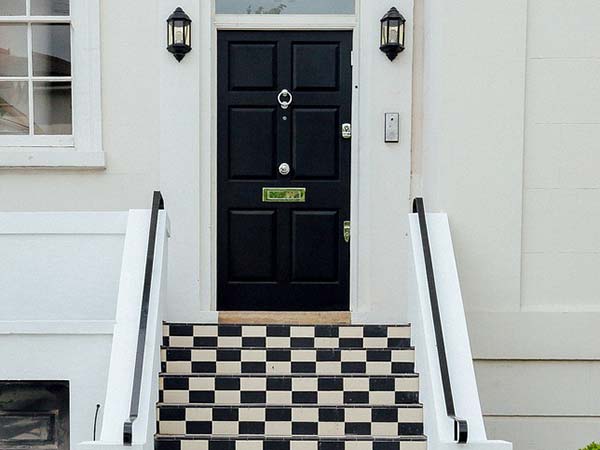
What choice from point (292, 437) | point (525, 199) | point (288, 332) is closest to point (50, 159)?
point (288, 332)

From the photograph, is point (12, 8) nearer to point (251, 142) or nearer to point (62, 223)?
point (62, 223)

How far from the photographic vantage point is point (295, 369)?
15.0 ft

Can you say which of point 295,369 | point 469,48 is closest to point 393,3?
point 469,48

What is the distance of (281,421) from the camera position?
4258mm

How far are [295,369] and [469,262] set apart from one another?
49.8 inches

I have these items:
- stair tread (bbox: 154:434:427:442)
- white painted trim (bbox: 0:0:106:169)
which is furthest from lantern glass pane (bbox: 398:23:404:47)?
stair tread (bbox: 154:434:427:442)

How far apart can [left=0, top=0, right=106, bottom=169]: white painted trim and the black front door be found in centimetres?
85

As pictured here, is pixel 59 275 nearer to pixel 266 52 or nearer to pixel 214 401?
pixel 214 401

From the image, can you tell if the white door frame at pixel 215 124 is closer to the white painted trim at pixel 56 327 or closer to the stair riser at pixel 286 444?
the white painted trim at pixel 56 327

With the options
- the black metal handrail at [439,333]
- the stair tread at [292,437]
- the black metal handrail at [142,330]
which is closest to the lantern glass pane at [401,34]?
the black metal handrail at [439,333]

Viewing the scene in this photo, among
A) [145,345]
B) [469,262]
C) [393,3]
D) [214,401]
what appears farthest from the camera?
[393,3]

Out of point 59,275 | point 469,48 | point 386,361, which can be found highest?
→ point 469,48

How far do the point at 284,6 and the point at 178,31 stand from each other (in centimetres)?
83

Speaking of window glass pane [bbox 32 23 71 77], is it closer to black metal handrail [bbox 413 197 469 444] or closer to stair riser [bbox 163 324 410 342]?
stair riser [bbox 163 324 410 342]
